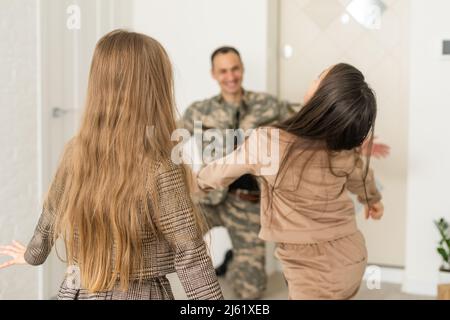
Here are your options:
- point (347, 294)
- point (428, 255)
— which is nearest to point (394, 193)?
point (428, 255)

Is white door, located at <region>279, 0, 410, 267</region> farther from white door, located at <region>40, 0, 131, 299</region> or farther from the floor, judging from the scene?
white door, located at <region>40, 0, 131, 299</region>

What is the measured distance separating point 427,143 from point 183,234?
2.01 m

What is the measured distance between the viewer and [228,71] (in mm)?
2861

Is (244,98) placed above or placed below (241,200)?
above

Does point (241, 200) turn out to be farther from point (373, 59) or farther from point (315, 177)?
point (315, 177)

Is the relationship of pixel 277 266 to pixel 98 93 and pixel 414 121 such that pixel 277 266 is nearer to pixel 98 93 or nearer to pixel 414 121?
pixel 414 121

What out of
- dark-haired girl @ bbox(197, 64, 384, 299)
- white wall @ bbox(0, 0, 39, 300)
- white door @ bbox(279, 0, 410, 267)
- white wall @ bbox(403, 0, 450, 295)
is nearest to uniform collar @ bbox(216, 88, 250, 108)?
white door @ bbox(279, 0, 410, 267)

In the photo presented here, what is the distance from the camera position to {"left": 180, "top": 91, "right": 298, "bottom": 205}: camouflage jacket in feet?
9.37

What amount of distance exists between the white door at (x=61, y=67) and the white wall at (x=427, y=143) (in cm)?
142

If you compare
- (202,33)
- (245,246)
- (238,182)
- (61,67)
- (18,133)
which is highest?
(202,33)

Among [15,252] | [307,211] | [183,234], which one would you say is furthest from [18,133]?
[183,234]

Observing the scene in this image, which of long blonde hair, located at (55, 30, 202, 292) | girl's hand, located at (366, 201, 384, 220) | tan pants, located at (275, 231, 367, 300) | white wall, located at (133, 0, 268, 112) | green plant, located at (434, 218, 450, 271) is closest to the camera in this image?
long blonde hair, located at (55, 30, 202, 292)

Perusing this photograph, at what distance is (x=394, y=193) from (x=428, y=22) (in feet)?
2.80

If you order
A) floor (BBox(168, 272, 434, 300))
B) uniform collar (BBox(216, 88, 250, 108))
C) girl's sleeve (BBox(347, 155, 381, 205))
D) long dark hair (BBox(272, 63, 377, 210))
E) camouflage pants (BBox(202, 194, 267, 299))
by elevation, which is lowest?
floor (BBox(168, 272, 434, 300))
